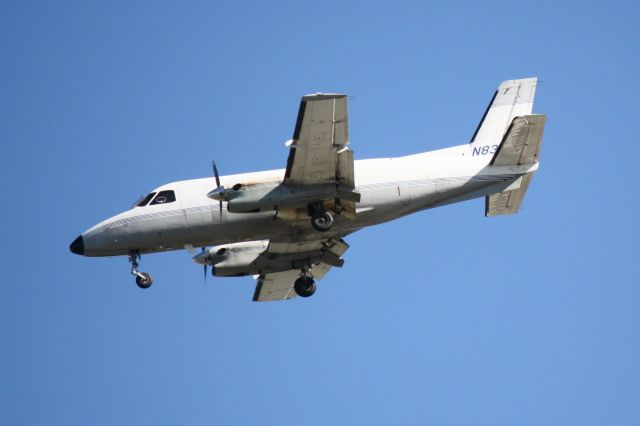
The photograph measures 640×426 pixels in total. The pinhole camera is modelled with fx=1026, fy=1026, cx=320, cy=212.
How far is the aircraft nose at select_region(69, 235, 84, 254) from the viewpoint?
33.9 meters

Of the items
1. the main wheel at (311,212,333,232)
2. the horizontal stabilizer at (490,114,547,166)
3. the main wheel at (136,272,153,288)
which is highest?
the horizontal stabilizer at (490,114,547,166)

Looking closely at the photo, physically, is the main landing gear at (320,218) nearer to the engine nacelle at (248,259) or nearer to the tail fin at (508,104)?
the engine nacelle at (248,259)

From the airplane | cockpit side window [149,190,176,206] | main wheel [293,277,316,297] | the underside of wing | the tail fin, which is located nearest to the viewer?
the airplane

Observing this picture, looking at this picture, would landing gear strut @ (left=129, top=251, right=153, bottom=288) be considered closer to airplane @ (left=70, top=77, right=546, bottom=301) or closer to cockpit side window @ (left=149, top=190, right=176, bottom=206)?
airplane @ (left=70, top=77, right=546, bottom=301)

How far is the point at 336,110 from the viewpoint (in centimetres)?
2847

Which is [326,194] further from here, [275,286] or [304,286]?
[275,286]

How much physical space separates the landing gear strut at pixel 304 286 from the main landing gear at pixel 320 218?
4555 mm

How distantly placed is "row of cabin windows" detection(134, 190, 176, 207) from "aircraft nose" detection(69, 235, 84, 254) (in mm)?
2225

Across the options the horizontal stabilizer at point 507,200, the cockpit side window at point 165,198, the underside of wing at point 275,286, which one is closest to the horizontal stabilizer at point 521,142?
the horizontal stabilizer at point 507,200

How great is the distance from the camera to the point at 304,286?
35.9 meters

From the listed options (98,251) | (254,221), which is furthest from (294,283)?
(98,251)

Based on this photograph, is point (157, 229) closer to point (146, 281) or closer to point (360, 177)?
point (146, 281)

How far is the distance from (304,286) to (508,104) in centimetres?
942

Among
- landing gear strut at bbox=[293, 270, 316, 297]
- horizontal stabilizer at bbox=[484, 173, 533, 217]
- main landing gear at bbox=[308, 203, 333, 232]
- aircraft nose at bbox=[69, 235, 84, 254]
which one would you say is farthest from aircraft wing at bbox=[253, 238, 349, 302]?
aircraft nose at bbox=[69, 235, 84, 254]
